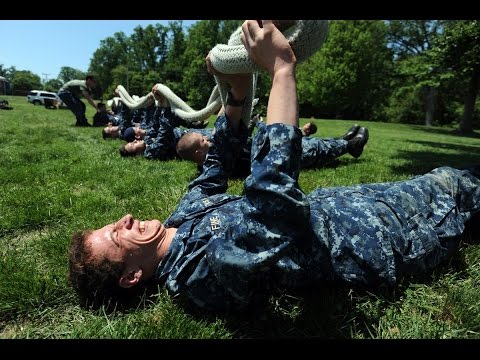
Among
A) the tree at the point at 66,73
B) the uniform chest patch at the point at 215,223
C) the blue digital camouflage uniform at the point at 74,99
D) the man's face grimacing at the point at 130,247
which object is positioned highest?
the tree at the point at 66,73

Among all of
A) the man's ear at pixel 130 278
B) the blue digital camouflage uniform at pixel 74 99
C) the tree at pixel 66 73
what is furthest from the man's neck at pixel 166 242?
the tree at pixel 66 73

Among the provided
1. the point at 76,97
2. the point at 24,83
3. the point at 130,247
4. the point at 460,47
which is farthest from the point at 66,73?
the point at 130,247

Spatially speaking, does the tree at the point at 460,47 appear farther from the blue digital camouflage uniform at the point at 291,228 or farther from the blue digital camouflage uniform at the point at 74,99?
the blue digital camouflage uniform at the point at 74,99

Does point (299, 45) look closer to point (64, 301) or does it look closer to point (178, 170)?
point (64, 301)

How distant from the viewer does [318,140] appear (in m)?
6.34

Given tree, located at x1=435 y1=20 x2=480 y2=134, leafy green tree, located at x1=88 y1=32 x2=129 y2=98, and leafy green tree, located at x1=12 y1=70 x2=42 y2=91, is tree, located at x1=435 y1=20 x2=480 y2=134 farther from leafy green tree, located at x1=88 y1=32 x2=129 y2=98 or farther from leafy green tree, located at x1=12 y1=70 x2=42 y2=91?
leafy green tree, located at x1=12 y1=70 x2=42 y2=91

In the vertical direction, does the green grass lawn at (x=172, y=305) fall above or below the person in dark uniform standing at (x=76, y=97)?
below

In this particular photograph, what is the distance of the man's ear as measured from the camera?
265 cm

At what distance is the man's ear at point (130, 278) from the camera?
265 cm

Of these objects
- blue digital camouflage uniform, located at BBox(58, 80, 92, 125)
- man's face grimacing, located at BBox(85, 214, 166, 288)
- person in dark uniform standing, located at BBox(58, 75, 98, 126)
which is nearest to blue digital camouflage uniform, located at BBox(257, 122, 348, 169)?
man's face grimacing, located at BBox(85, 214, 166, 288)
